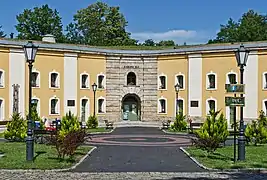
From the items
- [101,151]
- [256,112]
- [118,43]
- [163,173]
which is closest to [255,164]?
[163,173]

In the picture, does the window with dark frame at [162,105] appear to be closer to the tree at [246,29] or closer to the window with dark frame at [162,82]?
the window with dark frame at [162,82]

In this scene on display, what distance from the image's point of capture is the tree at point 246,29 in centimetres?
6650

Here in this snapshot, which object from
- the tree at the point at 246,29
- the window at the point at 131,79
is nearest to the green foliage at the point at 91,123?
the window at the point at 131,79

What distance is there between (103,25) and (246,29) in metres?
18.9

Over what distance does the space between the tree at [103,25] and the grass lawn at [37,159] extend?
45.5 m

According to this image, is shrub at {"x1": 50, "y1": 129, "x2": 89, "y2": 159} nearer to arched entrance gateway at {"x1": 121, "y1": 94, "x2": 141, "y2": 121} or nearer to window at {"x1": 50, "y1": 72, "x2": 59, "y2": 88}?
window at {"x1": 50, "y1": 72, "x2": 59, "y2": 88}

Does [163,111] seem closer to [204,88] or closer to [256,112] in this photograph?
[204,88]

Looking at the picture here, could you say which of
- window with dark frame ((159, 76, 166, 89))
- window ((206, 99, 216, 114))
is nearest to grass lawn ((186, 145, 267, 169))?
window ((206, 99, 216, 114))

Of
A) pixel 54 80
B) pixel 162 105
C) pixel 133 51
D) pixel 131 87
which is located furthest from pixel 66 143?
pixel 133 51

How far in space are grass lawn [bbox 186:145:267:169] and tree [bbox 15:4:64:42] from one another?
156 ft

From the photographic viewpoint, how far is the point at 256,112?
38781 millimetres

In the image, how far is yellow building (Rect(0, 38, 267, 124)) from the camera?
38.3 meters

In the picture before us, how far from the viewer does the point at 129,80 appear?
Answer: 45.2 metres

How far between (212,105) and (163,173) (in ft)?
89.8
